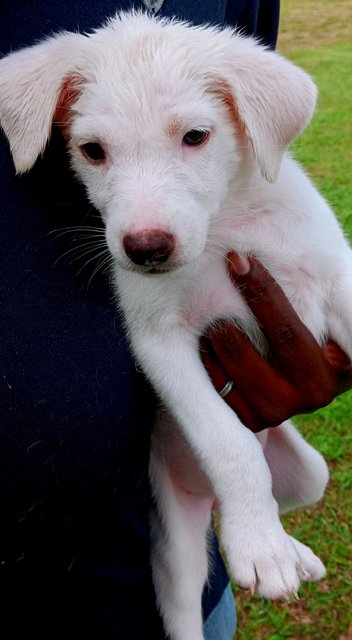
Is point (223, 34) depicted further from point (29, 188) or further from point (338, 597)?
point (338, 597)

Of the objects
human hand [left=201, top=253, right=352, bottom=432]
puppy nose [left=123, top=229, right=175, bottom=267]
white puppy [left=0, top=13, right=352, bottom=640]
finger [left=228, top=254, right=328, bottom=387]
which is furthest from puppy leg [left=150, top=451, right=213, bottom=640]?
puppy nose [left=123, top=229, right=175, bottom=267]

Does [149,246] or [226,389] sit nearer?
[149,246]

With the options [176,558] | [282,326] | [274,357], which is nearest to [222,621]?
[176,558]

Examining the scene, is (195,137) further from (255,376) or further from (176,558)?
(176,558)

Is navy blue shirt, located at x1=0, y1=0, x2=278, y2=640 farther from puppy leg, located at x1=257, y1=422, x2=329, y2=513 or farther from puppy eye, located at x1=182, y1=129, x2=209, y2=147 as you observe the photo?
puppy leg, located at x1=257, y1=422, x2=329, y2=513

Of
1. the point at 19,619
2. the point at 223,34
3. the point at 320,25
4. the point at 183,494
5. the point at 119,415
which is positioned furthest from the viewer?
the point at 320,25

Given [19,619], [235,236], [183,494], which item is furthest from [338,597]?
[235,236]
